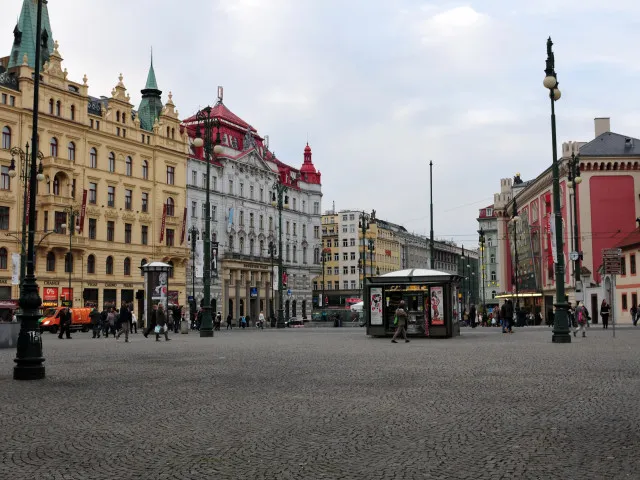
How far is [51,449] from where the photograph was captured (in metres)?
7.56

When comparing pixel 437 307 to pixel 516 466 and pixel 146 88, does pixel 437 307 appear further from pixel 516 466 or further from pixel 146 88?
pixel 146 88

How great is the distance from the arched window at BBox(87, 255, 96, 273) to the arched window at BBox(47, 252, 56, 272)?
3.94 metres

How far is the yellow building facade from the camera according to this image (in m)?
60.0

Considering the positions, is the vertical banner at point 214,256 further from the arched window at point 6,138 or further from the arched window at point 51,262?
the arched window at point 6,138

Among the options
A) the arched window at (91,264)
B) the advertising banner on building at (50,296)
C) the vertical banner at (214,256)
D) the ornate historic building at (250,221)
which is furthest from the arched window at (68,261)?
the ornate historic building at (250,221)

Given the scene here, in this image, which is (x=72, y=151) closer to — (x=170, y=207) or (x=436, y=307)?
(x=170, y=207)

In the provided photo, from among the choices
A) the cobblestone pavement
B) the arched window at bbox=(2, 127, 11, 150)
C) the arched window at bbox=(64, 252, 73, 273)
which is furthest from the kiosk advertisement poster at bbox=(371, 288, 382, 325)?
the arched window at bbox=(2, 127, 11, 150)

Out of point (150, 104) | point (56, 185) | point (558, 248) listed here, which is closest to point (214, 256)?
point (150, 104)

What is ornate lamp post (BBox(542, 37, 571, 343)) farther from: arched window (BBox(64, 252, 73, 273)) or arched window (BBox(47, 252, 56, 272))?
arched window (BBox(47, 252, 56, 272))

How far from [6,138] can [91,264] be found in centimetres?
1302

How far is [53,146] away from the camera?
6303cm

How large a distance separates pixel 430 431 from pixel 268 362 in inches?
389

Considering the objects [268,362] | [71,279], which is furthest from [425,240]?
[268,362]

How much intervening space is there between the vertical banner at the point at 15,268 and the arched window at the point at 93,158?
12944 millimetres
